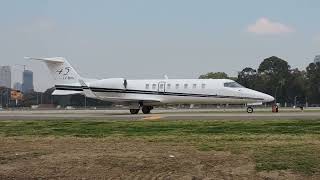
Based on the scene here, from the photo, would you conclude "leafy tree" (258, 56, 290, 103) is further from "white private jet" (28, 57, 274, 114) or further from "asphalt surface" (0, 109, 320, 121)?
"asphalt surface" (0, 109, 320, 121)

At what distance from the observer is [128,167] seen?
13.5 metres

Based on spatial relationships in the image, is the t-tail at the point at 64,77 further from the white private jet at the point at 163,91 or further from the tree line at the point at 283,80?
the tree line at the point at 283,80

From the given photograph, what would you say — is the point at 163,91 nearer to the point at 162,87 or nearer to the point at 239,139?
the point at 162,87

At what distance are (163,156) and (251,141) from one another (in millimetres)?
3607

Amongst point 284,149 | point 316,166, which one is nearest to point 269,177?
point 316,166

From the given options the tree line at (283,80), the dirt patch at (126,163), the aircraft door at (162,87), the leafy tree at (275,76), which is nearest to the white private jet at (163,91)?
the aircraft door at (162,87)

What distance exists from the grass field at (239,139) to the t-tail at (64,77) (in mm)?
27492

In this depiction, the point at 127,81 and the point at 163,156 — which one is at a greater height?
the point at 127,81

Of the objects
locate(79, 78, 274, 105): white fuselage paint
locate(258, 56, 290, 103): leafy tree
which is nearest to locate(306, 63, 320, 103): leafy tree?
locate(258, 56, 290, 103): leafy tree

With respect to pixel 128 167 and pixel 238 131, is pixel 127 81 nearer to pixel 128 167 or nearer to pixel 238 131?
pixel 238 131

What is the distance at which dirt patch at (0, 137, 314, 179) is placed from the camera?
12.9 metres

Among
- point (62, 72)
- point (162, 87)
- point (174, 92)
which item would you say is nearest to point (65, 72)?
point (62, 72)

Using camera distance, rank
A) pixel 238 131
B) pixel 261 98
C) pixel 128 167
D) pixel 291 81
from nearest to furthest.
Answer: pixel 128 167 → pixel 238 131 → pixel 261 98 → pixel 291 81

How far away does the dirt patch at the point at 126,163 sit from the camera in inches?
509
